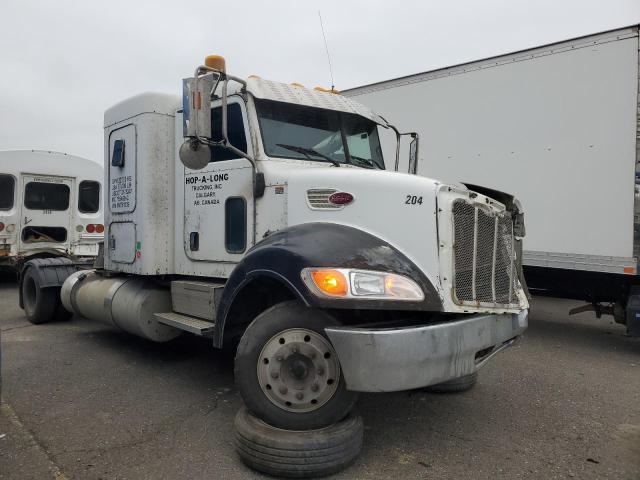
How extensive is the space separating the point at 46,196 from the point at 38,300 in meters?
5.19

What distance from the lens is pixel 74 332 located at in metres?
6.85

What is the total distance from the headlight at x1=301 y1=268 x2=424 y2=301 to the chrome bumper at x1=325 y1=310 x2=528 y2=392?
0.20 metres

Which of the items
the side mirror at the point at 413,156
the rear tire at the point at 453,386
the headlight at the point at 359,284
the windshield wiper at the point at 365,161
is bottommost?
the rear tire at the point at 453,386

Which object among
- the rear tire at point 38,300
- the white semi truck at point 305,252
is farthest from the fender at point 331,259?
the rear tire at point 38,300

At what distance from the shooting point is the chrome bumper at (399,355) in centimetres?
277

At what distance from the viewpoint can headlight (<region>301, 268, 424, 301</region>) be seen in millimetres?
2895

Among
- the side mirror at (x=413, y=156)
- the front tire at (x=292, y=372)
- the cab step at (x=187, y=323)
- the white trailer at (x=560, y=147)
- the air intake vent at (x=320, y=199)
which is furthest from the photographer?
the white trailer at (x=560, y=147)

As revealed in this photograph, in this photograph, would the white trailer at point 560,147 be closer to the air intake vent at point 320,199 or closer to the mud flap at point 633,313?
the mud flap at point 633,313

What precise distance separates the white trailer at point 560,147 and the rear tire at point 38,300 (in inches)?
228

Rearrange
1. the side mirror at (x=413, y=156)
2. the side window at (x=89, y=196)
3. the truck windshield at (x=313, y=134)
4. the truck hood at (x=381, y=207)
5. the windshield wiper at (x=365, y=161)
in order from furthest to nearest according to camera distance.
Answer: the side window at (x=89, y=196), the side mirror at (x=413, y=156), the windshield wiper at (x=365, y=161), the truck windshield at (x=313, y=134), the truck hood at (x=381, y=207)

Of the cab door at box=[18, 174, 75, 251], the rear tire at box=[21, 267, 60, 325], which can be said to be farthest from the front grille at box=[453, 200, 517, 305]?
the cab door at box=[18, 174, 75, 251]

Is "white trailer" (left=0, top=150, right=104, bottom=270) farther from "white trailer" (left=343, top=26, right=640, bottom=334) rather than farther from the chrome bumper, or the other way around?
the chrome bumper

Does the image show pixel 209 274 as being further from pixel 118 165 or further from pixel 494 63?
pixel 494 63

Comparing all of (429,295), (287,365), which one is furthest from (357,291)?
(287,365)
